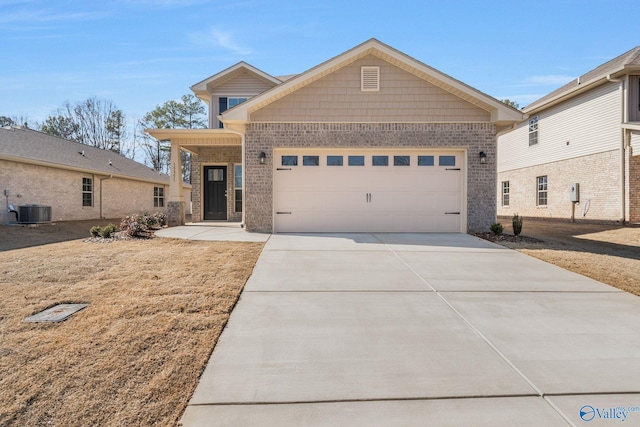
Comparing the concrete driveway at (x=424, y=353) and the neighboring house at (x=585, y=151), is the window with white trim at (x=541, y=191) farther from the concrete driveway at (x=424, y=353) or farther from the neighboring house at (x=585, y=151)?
the concrete driveway at (x=424, y=353)

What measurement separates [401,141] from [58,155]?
51.3ft

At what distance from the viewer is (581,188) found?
15227 mm

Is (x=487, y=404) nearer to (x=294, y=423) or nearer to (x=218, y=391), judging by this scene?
(x=294, y=423)

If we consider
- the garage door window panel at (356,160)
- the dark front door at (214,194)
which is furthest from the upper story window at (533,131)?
the dark front door at (214,194)

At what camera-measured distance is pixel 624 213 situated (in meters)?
13.1

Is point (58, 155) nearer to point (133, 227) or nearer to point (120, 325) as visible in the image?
point (133, 227)

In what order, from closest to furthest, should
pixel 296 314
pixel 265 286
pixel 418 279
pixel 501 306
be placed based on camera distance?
1. pixel 296 314
2. pixel 501 306
3. pixel 265 286
4. pixel 418 279

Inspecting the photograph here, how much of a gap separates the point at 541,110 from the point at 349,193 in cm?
1394

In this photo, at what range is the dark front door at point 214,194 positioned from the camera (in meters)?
14.1

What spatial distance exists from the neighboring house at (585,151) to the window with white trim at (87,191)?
20.1 metres

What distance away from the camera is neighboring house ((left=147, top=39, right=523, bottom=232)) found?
9906mm

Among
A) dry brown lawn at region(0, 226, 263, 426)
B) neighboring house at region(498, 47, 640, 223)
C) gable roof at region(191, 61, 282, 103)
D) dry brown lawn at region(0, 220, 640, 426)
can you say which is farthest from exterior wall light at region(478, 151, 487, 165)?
gable roof at region(191, 61, 282, 103)

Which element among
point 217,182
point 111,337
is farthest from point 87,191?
point 111,337

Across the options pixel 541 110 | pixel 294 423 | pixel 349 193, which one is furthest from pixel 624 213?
pixel 294 423
